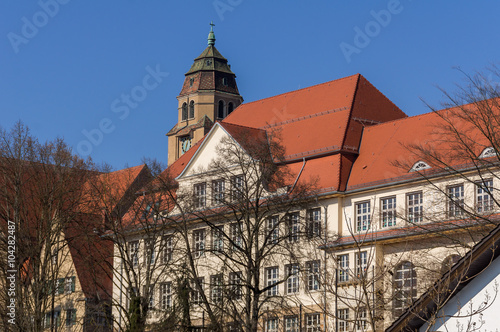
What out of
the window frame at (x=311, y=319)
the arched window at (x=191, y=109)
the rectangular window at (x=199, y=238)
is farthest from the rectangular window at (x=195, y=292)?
the arched window at (x=191, y=109)

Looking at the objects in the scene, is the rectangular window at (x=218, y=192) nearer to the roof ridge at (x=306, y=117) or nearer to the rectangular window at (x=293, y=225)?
the rectangular window at (x=293, y=225)

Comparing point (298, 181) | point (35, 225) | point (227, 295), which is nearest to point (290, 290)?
point (298, 181)

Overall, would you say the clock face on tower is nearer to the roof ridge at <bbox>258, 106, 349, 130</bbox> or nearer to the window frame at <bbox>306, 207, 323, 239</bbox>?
the roof ridge at <bbox>258, 106, 349, 130</bbox>

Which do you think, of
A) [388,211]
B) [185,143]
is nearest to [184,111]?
[185,143]

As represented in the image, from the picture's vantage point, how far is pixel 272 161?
4891cm

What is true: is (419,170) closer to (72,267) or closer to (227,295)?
(227,295)

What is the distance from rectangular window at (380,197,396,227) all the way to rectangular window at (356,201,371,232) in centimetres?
100

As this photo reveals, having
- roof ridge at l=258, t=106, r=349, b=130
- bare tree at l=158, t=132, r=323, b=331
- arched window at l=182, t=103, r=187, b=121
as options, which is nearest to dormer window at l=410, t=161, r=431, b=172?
bare tree at l=158, t=132, r=323, b=331

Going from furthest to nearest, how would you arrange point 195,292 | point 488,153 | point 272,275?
point 272,275 → point 195,292 → point 488,153

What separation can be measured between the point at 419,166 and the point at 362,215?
14.2ft

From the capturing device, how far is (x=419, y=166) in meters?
49.0

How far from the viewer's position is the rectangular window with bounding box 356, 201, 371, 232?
167ft

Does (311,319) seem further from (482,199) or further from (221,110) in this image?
(221,110)

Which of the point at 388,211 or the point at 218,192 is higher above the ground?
the point at 218,192
